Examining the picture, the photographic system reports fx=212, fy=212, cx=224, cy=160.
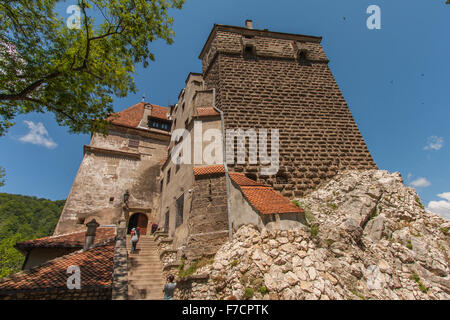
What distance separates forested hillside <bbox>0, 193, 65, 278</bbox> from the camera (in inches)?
1574

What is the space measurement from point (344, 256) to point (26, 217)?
67586 mm

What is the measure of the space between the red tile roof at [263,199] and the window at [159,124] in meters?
14.3

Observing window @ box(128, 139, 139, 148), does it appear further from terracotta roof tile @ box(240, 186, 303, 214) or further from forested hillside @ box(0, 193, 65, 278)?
forested hillside @ box(0, 193, 65, 278)

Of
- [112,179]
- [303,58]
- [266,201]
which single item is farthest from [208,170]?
[112,179]

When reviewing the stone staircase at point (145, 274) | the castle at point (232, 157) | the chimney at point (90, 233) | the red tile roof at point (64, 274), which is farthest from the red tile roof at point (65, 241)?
the red tile roof at point (64, 274)

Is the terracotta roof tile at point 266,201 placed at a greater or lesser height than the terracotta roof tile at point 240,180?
lesser

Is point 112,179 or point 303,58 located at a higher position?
point 303,58

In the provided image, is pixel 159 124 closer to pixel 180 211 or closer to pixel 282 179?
pixel 180 211

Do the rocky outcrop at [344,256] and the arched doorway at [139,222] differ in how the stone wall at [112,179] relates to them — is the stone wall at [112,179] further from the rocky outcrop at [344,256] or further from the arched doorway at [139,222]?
the rocky outcrop at [344,256]

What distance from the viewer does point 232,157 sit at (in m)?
10.0

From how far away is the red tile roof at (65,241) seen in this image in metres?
11.0

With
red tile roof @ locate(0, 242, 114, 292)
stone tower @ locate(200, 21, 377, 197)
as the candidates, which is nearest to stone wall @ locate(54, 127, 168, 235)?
red tile roof @ locate(0, 242, 114, 292)

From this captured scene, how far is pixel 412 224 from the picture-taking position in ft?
27.1
